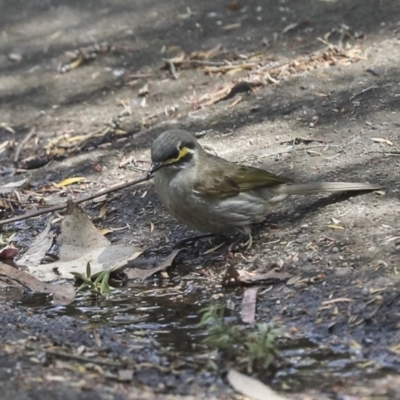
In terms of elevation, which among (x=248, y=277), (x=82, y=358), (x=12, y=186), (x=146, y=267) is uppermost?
(x=82, y=358)

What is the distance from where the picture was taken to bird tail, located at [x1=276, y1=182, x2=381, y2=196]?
636cm

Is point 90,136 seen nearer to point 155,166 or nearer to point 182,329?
point 155,166

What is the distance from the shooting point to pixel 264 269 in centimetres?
577

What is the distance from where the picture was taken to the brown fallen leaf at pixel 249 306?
5.11 meters

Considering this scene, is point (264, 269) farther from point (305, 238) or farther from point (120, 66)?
point (120, 66)

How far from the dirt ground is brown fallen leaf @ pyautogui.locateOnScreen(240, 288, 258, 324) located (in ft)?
0.18

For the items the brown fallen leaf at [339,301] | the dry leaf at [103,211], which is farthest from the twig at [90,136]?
the brown fallen leaf at [339,301]

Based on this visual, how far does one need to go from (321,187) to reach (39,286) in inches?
90.9

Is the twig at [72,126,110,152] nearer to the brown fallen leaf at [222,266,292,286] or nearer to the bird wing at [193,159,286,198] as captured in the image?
the bird wing at [193,159,286,198]

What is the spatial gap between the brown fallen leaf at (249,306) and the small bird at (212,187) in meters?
1.01

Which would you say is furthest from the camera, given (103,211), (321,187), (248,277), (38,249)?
(103,211)

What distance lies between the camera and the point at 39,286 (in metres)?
5.91

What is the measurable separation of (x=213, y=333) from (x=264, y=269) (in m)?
1.29

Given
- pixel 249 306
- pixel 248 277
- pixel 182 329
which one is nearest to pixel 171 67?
pixel 248 277
